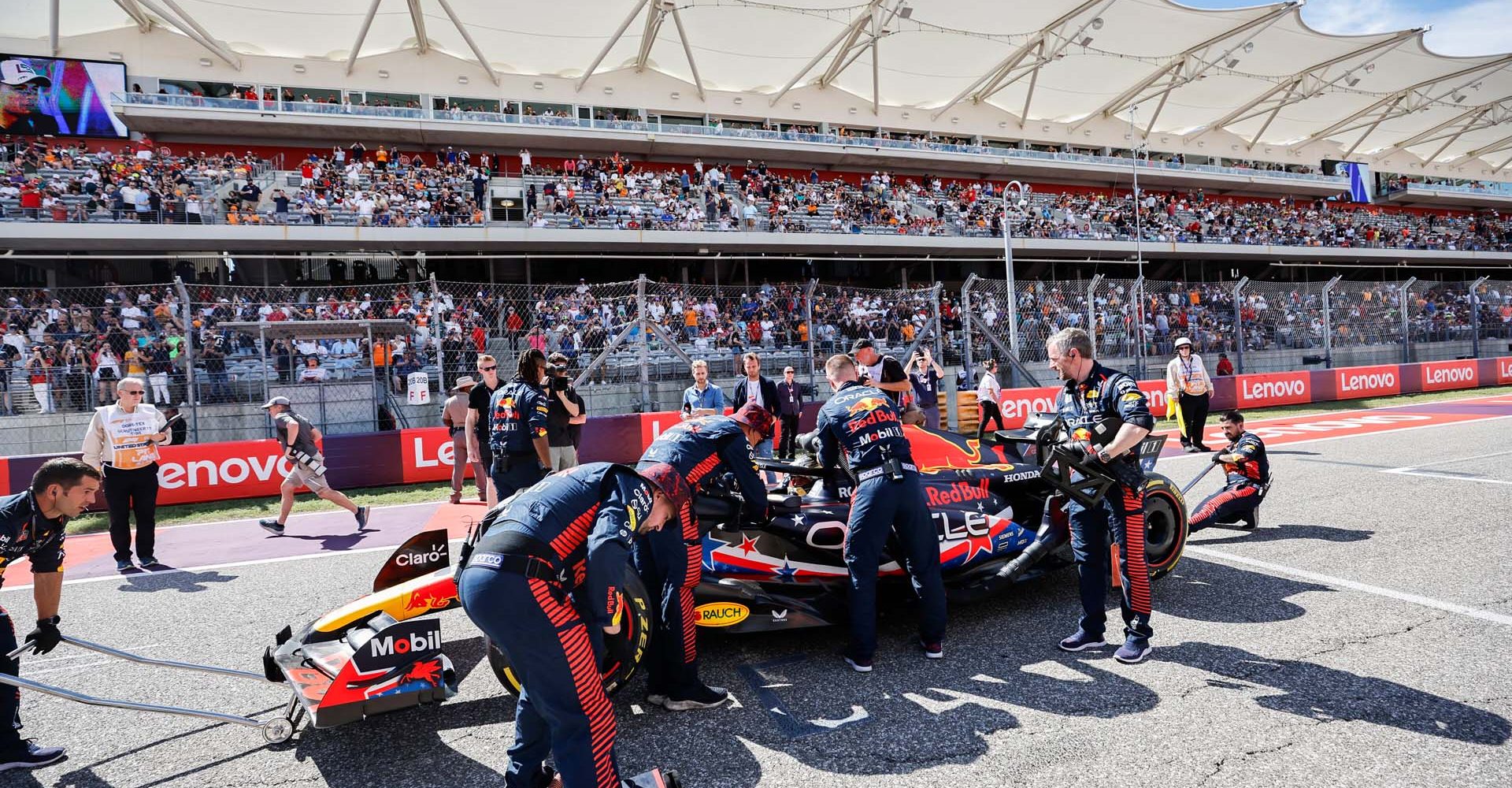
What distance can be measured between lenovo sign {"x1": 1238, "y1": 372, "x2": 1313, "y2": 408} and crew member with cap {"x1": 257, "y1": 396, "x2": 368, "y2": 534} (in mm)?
17695

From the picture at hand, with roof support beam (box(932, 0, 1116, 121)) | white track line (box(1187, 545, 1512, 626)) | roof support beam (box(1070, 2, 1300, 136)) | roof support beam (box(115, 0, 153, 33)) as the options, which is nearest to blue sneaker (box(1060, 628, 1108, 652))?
white track line (box(1187, 545, 1512, 626))

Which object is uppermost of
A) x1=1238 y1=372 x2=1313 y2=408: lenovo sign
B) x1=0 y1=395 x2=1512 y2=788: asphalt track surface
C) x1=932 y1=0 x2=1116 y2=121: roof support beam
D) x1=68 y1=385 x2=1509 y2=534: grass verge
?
x1=932 y1=0 x2=1116 y2=121: roof support beam

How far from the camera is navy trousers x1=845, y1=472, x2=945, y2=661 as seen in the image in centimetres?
419

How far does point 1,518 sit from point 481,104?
25.4 m

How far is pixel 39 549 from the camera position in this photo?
146 inches

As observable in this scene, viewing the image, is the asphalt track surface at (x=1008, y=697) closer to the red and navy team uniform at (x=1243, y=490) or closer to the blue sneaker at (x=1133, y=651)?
the blue sneaker at (x=1133, y=651)

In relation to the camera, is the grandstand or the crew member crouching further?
the grandstand

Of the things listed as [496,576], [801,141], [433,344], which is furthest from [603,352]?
[801,141]

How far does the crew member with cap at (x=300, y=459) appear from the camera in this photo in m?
8.09

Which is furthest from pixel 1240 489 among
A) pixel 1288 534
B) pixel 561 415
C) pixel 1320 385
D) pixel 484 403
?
pixel 1320 385

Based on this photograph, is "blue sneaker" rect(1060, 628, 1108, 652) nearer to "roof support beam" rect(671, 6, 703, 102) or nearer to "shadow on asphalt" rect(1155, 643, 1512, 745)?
"shadow on asphalt" rect(1155, 643, 1512, 745)

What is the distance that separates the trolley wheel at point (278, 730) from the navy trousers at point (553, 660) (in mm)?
1641

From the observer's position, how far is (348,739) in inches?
140

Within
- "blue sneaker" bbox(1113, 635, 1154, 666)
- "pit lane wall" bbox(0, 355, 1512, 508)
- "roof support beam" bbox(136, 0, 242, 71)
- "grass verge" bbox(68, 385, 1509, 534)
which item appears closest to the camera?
"blue sneaker" bbox(1113, 635, 1154, 666)
